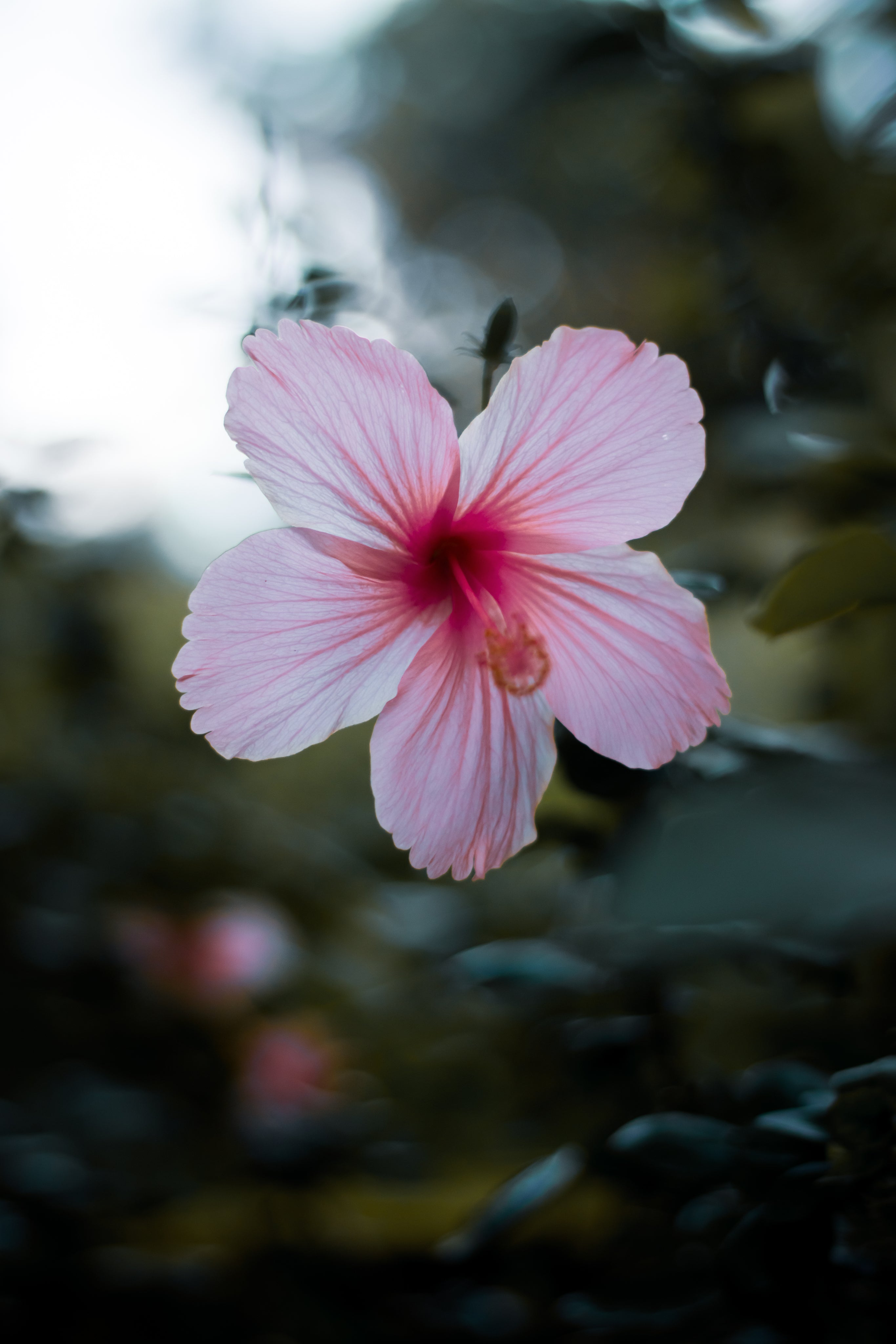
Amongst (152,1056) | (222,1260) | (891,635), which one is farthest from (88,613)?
(891,635)

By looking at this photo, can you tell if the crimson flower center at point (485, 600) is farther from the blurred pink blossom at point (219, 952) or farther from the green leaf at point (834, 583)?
the blurred pink blossom at point (219, 952)

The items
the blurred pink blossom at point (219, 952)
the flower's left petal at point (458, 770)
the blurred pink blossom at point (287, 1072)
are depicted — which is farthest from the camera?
the blurred pink blossom at point (219, 952)

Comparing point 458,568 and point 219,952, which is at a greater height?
point 219,952

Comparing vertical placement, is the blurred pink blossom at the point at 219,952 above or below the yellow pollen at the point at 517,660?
above

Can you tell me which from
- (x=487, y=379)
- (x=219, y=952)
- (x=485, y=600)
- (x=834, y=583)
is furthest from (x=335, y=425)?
(x=219, y=952)

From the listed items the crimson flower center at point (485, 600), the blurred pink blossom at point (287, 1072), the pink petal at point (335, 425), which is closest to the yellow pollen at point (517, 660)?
the crimson flower center at point (485, 600)

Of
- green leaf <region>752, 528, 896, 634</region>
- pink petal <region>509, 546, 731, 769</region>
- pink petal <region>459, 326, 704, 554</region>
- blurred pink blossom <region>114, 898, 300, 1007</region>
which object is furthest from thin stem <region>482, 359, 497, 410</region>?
blurred pink blossom <region>114, 898, 300, 1007</region>

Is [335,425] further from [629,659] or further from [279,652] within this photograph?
[629,659]
